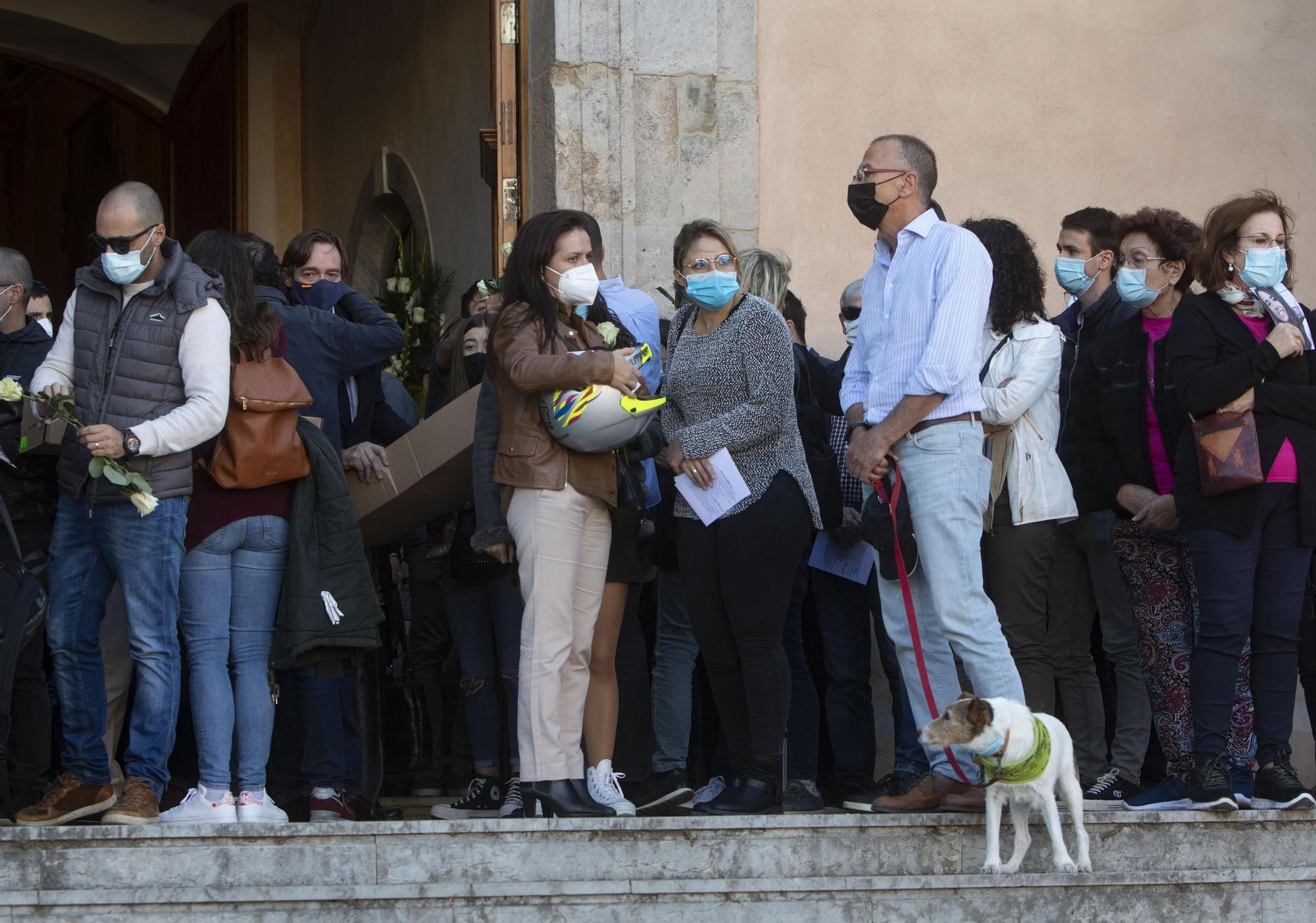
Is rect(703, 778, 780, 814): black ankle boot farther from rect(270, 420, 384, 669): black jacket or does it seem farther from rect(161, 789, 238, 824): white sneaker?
rect(161, 789, 238, 824): white sneaker

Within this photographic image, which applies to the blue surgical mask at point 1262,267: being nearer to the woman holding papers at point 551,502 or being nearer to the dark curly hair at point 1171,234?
the dark curly hair at point 1171,234

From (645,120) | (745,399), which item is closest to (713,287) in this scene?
(745,399)

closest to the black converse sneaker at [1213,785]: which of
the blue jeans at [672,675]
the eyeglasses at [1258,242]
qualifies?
the eyeglasses at [1258,242]

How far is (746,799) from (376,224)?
26.0ft

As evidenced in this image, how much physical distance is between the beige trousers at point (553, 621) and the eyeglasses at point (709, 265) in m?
0.80

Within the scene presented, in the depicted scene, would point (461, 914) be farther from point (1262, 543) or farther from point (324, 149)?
point (324, 149)

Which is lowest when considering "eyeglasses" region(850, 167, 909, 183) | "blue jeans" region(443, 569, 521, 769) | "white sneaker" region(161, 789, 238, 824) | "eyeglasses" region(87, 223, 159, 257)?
"white sneaker" region(161, 789, 238, 824)

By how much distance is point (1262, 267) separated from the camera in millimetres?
5375

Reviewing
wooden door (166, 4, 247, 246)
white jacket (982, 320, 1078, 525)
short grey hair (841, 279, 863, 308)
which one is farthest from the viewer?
wooden door (166, 4, 247, 246)

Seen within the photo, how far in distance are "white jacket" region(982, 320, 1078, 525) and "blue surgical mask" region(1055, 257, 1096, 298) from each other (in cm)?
43

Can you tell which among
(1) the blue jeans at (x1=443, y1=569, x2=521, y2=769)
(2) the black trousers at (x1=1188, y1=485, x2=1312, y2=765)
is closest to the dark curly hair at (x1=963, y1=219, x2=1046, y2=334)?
(2) the black trousers at (x1=1188, y1=485, x2=1312, y2=765)

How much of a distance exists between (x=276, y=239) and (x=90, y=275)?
8.79 m

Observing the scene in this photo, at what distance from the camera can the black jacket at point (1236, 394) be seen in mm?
5250

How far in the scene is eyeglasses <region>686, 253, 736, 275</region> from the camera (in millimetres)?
5488
